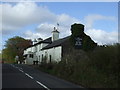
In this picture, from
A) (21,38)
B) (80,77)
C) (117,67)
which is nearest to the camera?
(117,67)

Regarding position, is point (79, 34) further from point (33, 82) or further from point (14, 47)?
point (14, 47)

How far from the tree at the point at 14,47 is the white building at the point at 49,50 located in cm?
2265

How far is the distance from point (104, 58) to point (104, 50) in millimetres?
701

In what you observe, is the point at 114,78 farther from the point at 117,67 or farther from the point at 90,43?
the point at 90,43

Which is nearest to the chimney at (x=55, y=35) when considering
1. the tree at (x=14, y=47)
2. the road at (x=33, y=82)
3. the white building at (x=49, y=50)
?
the white building at (x=49, y=50)

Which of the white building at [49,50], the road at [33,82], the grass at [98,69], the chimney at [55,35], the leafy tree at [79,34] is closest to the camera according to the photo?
the road at [33,82]

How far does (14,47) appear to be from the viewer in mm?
114438

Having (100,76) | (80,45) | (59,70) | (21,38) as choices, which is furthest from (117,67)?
→ (21,38)

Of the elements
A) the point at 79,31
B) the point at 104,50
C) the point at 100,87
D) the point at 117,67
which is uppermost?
the point at 79,31

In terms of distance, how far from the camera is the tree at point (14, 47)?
4377 inches

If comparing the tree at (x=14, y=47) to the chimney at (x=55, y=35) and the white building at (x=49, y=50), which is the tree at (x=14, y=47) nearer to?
the white building at (x=49, y=50)

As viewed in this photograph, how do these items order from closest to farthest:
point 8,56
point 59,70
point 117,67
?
point 117,67, point 59,70, point 8,56

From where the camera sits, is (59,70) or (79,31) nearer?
(59,70)

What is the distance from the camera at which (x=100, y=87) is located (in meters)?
16.5
